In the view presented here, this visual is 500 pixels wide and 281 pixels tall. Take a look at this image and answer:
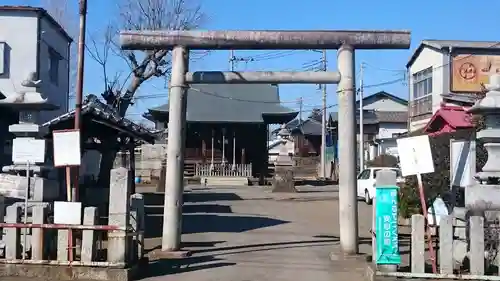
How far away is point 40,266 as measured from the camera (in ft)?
31.4

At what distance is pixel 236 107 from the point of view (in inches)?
1763

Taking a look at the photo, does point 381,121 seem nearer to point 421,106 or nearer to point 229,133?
point 421,106

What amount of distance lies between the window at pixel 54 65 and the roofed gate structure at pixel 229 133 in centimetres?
1568

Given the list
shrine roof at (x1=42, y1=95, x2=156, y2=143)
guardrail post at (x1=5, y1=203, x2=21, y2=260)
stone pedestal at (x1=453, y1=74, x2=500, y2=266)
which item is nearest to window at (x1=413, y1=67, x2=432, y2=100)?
shrine roof at (x1=42, y1=95, x2=156, y2=143)

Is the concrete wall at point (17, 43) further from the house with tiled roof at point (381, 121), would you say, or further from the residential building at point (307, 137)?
the residential building at point (307, 137)

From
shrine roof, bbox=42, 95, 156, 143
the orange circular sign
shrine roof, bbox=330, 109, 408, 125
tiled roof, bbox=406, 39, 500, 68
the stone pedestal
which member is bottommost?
the stone pedestal

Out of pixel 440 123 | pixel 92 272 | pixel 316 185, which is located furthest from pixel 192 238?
pixel 316 185

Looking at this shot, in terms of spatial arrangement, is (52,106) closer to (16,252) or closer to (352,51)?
(16,252)

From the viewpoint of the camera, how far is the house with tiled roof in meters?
51.7

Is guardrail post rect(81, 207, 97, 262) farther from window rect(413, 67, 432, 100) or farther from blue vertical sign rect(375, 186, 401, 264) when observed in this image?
window rect(413, 67, 432, 100)

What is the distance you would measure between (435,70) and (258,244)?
26036 mm

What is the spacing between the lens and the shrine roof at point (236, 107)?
142 ft

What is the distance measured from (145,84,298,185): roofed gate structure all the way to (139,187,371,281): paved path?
19.1 metres

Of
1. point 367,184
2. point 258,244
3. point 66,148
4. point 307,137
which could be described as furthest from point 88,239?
point 307,137
